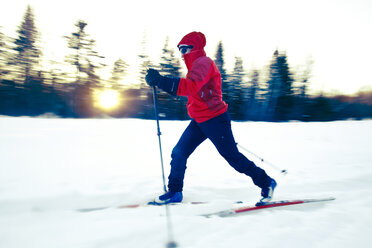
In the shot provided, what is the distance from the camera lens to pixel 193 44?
218 centimetres

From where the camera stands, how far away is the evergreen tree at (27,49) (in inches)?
938

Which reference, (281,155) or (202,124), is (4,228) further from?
(281,155)

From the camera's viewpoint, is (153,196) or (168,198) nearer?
(168,198)

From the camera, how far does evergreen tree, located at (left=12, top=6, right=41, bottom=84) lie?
23.8 m


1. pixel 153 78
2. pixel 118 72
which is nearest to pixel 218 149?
pixel 153 78

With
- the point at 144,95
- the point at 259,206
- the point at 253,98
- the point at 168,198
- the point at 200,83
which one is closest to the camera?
the point at 200,83

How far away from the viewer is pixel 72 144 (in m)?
5.40

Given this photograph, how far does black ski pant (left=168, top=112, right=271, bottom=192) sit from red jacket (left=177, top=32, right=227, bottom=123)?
10cm

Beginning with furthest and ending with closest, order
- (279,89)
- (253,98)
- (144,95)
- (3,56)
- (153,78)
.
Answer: (253,98) < (279,89) < (144,95) < (3,56) < (153,78)

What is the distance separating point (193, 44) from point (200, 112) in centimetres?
72

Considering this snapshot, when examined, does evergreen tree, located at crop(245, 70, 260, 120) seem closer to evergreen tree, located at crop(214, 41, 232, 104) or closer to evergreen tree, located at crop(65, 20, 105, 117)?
evergreen tree, located at crop(214, 41, 232, 104)

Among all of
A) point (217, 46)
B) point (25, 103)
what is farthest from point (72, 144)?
point (217, 46)

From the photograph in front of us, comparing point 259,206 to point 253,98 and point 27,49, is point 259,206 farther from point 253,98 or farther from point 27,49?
point 27,49

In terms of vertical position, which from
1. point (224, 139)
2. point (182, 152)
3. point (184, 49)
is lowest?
point (182, 152)
